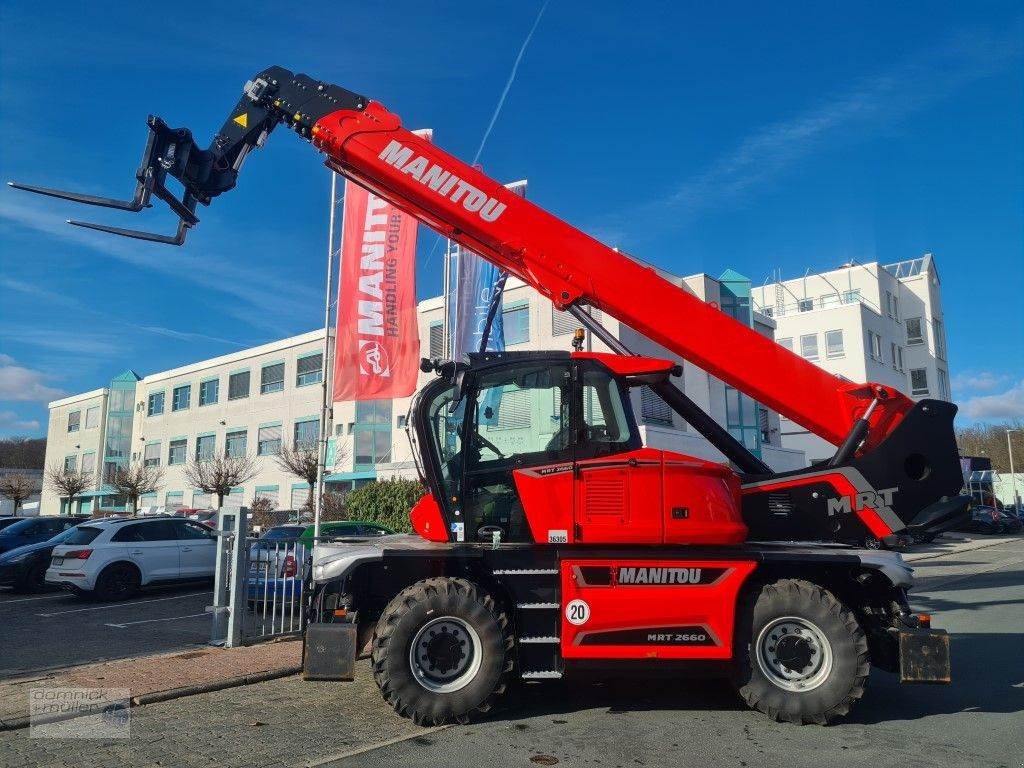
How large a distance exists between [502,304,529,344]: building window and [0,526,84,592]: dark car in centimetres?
1746

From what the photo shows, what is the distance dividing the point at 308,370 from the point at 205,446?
11299 millimetres

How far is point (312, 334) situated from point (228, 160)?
35.6m

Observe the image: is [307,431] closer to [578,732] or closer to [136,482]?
[136,482]

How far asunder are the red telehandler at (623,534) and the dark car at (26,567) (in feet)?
38.1

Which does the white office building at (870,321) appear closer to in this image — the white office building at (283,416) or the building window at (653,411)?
the white office building at (283,416)

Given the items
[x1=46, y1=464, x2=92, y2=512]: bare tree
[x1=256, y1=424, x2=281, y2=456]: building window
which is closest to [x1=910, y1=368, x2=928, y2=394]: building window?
[x1=256, y1=424, x2=281, y2=456]: building window

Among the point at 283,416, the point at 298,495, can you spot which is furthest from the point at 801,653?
the point at 283,416

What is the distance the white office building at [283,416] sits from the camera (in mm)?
27906

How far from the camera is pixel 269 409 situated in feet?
147

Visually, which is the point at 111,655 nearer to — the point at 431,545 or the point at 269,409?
the point at 431,545

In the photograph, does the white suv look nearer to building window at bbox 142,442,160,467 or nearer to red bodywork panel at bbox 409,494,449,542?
red bodywork panel at bbox 409,494,449,542

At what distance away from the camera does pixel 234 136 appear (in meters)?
7.93

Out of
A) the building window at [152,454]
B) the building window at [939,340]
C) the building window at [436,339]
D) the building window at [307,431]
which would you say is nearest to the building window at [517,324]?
the building window at [436,339]

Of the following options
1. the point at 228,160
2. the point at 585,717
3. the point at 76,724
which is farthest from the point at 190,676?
the point at 228,160
